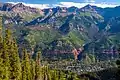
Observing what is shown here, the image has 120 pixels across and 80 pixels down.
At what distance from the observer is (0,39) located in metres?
90.2

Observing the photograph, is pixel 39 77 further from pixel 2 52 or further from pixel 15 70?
pixel 2 52

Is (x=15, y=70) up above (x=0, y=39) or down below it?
below

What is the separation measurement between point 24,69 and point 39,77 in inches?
1406

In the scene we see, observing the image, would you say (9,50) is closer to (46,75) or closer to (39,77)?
(39,77)

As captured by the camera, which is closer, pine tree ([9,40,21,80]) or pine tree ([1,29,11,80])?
pine tree ([1,29,11,80])

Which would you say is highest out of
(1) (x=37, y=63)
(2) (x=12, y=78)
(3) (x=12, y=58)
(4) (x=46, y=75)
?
(3) (x=12, y=58)

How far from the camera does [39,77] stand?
6580 inches

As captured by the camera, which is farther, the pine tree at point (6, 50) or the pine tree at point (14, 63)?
the pine tree at point (14, 63)

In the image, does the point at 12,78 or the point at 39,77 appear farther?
the point at 39,77

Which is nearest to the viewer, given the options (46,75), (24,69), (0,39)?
(0,39)

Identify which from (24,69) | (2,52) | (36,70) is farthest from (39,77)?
(2,52)

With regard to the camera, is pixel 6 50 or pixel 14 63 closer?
pixel 6 50

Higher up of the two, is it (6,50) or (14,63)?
(6,50)

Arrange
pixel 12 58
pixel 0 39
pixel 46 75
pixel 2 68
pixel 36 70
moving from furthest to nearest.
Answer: pixel 46 75 < pixel 36 70 < pixel 12 58 < pixel 0 39 < pixel 2 68
